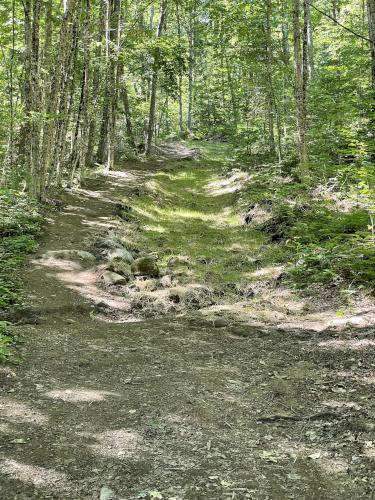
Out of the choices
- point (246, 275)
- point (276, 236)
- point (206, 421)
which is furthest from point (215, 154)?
point (206, 421)

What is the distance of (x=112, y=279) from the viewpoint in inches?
346

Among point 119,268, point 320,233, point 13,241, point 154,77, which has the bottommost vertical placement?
point 119,268

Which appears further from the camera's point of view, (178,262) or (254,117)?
(254,117)

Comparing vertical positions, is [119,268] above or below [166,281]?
above

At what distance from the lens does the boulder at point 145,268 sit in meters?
9.42

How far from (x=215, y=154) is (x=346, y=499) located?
89.1 ft

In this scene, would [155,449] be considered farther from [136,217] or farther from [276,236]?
[136,217]

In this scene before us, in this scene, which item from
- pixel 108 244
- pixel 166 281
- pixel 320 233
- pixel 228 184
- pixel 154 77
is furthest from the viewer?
pixel 154 77

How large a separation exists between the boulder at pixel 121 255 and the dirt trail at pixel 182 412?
275 centimetres

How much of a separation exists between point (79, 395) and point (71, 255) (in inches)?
211

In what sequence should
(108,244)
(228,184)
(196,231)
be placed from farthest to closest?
(228,184)
(196,231)
(108,244)

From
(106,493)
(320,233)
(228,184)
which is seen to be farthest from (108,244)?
(228,184)

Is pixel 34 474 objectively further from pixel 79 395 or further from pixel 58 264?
pixel 58 264

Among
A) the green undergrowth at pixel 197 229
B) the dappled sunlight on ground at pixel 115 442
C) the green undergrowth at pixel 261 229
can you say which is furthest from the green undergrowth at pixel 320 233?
the dappled sunlight on ground at pixel 115 442
